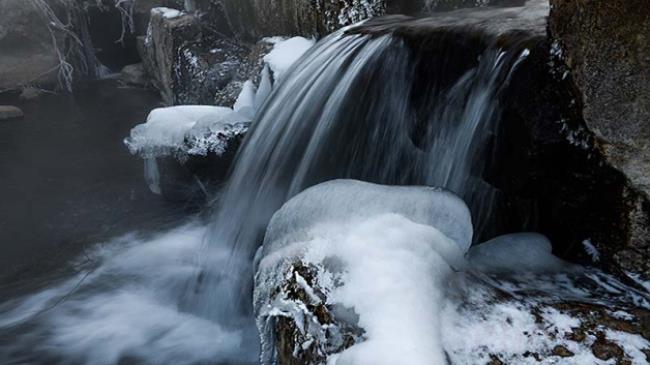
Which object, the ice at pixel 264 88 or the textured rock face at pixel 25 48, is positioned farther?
the textured rock face at pixel 25 48

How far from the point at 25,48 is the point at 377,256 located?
10.7m

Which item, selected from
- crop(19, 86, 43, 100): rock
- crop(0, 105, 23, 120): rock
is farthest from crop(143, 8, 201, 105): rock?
crop(19, 86, 43, 100): rock

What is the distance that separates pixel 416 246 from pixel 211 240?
267 centimetres

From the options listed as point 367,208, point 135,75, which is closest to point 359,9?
point 367,208

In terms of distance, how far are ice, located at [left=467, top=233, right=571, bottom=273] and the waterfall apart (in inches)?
15.7

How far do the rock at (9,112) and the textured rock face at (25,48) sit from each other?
1592 millimetres

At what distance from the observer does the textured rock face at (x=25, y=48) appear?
982cm

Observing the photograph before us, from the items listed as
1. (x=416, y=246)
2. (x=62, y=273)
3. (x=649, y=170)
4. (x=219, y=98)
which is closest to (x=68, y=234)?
(x=62, y=273)

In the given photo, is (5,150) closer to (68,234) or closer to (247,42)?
(68,234)

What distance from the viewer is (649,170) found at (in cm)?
206

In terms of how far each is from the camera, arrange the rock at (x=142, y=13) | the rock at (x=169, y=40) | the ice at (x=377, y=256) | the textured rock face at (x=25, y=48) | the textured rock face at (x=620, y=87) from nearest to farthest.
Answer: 1. the ice at (x=377, y=256)
2. the textured rock face at (x=620, y=87)
3. the rock at (x=169, y=40)
4. the textured rock face at (x=25, y=48)
5. the rock at (x=142, y=13)

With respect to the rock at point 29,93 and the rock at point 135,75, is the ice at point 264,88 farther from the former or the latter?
the rock at point 29,93

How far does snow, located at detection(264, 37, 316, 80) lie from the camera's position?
5129mm

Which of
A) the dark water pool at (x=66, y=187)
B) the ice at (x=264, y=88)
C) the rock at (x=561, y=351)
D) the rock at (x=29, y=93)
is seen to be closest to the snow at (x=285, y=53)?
the ice at (x=264, y=88)
